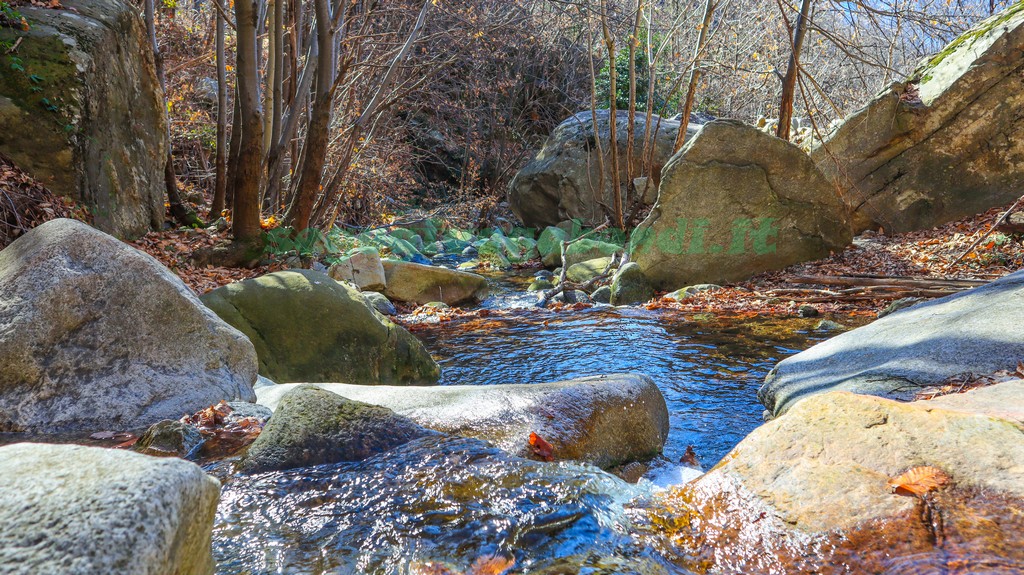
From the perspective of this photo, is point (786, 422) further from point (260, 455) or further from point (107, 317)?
point (107, 317)

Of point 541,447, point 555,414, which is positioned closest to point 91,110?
point 555,414

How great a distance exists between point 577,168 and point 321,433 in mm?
13425

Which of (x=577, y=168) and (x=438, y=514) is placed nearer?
(x=438, y=514)

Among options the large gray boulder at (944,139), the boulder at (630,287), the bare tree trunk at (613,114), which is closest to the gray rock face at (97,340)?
the boulder at (630,287)

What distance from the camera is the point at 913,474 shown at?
2002 millimetres

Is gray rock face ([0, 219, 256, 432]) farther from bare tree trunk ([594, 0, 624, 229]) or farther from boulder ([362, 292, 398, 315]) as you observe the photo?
bare tree trunk ([594, 0, 624, 229])

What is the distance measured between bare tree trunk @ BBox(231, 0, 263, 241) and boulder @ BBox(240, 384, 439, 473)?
4.86 m

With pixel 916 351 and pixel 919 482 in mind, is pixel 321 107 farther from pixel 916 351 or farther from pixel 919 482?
pixel 919 482

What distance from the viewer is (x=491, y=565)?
1.97 meters

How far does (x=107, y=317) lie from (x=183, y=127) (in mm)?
8249

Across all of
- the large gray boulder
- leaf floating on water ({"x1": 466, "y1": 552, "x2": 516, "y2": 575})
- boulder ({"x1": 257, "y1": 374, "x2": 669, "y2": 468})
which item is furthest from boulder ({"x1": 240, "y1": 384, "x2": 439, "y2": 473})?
the large gray boulder

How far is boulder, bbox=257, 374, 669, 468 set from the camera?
3.10m

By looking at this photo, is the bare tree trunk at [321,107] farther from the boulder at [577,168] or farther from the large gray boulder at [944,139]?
the boulder at [577,168]

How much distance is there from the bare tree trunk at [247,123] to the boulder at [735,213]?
5318 millimetres
